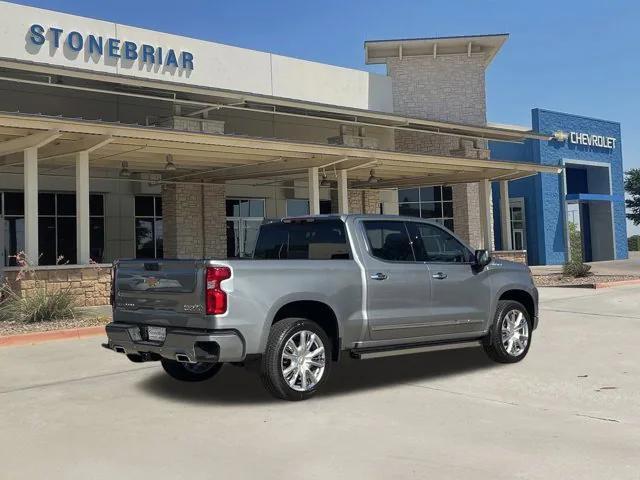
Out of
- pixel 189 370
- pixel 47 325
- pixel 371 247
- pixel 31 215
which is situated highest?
pixel 31 215

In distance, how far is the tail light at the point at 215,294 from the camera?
20.0 ft

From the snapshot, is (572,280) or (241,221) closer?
(572,280)

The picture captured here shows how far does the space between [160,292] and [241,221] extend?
18483mm

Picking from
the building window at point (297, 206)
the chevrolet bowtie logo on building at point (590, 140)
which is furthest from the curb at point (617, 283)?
the chevrolet bowtie logo on building at point (590, 140)

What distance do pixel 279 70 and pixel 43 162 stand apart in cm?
905

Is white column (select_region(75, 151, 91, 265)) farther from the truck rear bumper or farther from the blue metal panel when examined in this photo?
the blue metal panel

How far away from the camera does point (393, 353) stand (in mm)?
7137

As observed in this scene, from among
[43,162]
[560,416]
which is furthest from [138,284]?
[43,162]

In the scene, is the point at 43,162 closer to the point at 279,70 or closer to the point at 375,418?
the point at 279,70

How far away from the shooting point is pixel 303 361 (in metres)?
6.59

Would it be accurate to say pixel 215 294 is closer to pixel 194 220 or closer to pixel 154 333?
pixel 154 333

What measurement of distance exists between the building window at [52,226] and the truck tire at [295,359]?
15583 mm

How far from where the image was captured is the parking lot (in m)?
4.68

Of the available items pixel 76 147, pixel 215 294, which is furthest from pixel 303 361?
pixel 76 147
